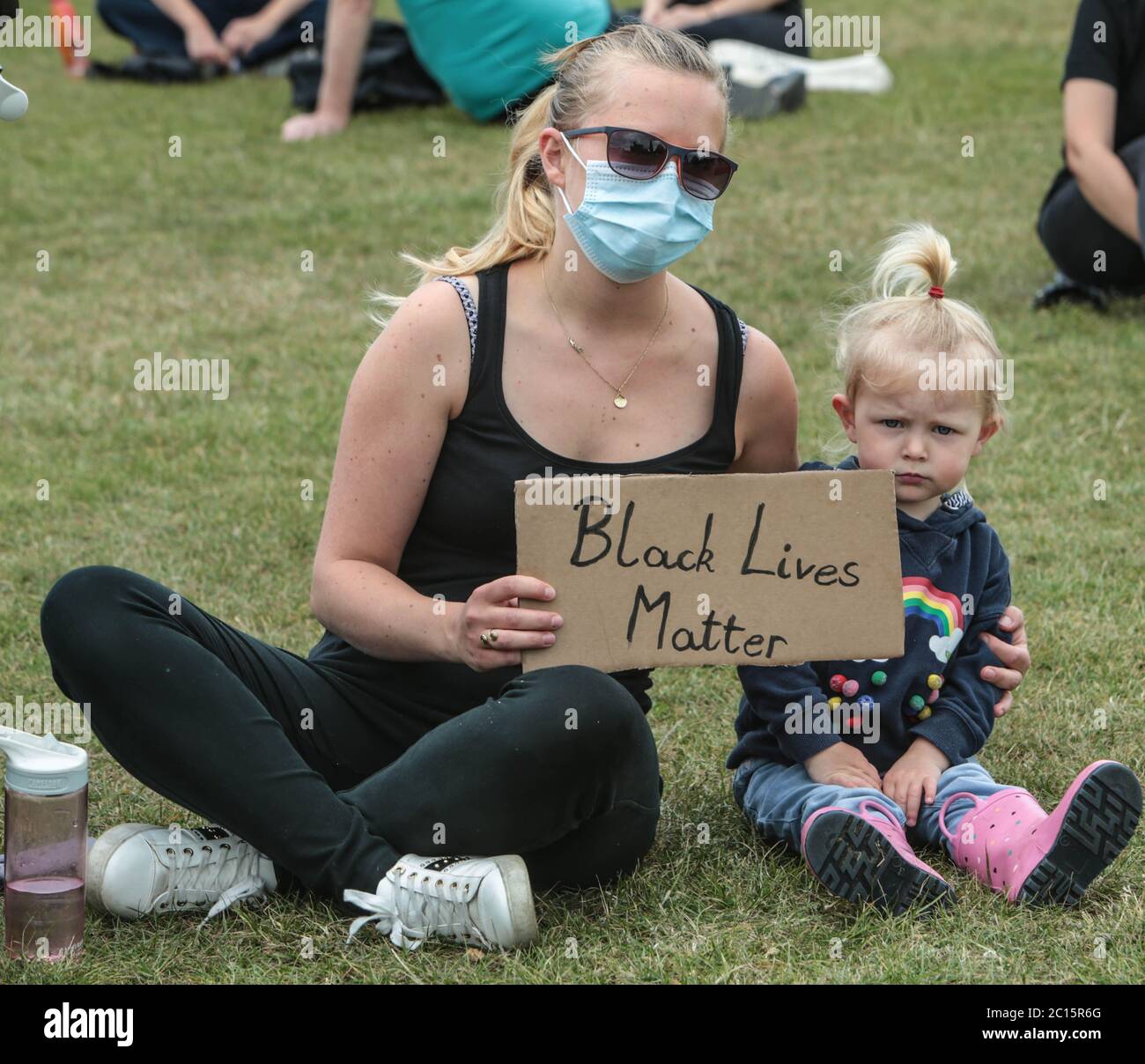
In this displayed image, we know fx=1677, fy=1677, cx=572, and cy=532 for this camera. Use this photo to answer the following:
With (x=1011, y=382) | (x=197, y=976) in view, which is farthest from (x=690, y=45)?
(x=1011, y=382)

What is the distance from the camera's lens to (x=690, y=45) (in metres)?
2.66

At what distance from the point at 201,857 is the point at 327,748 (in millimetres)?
264

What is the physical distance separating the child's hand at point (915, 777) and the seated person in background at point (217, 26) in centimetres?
795

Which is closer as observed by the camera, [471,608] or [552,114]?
[471,608]

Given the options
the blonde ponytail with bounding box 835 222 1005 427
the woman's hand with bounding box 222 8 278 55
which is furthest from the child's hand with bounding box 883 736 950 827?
the woman's hand with bounding box 222 8 278 55

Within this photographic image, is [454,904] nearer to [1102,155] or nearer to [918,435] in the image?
[918,435]

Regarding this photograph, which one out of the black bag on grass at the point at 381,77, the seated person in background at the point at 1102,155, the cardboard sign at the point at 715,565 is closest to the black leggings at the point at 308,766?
the cardboard sign at the point at 715,565

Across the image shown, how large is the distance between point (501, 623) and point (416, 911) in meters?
0.43

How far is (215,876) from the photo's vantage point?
8.30 ft

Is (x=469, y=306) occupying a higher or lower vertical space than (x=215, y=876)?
higher

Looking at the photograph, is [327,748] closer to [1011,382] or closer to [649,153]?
[649,153]

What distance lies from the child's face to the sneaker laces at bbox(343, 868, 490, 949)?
1042 mm
